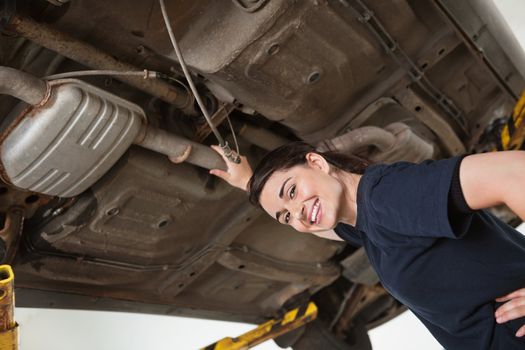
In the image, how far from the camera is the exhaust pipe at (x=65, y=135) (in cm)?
107

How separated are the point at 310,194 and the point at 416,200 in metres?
0.29

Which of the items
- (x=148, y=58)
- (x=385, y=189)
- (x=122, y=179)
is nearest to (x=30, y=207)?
(x=122, y=179)

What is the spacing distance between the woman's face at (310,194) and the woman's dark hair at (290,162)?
26mm

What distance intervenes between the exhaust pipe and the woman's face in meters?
0.32

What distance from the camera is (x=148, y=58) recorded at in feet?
4.23

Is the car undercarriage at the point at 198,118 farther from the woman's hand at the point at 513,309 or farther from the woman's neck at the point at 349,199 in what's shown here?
the woman's hand at the point at 513,309

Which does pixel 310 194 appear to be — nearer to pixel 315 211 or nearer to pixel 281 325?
pixel 315 211

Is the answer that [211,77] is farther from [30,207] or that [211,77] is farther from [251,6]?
[30,207]

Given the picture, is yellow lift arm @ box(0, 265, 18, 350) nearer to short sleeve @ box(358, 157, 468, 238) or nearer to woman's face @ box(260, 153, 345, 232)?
woman's face @ box(260, 153, 345, 232)

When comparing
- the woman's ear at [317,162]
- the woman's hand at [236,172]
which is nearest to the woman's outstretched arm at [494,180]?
the woman's ear at [317,162]

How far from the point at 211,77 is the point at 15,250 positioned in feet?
2.35

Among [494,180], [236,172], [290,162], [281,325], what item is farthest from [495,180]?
[281,325]

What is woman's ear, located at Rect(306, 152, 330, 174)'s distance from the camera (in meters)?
1.20

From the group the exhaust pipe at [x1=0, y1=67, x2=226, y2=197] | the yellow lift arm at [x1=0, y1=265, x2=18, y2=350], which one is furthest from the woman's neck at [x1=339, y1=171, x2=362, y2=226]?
the yellow lift arm at [x1=0, y1=265, x2=18, y2=350]
